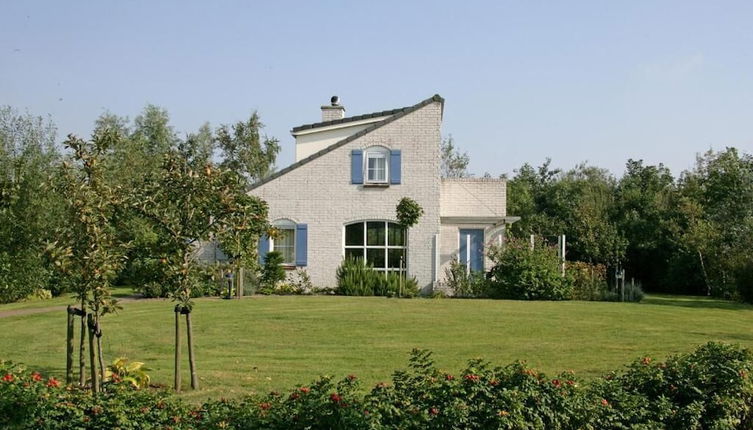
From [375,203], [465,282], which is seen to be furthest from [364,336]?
[375,203]

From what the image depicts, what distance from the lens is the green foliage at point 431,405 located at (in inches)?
225

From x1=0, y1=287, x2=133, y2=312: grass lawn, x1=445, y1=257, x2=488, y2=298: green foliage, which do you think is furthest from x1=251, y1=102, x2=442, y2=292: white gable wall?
x1=0, y1=287, x2=133, y2=312: grass lawn

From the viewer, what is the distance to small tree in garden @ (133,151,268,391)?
873 centimetres

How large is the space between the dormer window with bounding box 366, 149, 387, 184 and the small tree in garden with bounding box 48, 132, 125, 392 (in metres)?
16.7

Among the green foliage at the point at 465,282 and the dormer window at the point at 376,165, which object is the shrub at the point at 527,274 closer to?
the green foliage at the point at 465,282

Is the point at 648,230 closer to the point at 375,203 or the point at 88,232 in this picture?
the point at 375,203

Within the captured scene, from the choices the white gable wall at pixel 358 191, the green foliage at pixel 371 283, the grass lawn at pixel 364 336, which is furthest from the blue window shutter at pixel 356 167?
the grass lawn at pixel 364 336

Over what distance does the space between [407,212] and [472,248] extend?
2.96m

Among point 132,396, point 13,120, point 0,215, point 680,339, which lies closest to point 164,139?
point 13,120

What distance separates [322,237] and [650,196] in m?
17.2

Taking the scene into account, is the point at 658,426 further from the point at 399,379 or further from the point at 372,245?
the point at 372,245

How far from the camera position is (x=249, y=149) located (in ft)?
147

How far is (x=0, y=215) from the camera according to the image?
74.2ft

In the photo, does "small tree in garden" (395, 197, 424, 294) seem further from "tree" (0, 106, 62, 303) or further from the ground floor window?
"tree" (0, 106, 62, 303)
